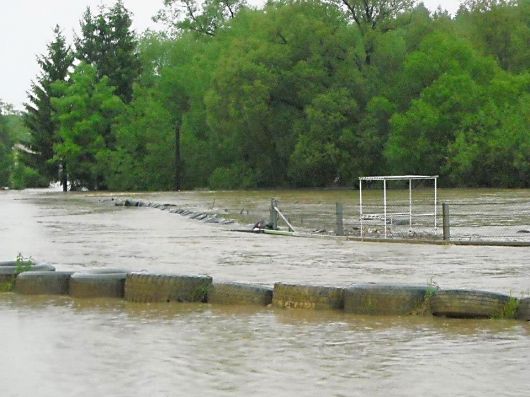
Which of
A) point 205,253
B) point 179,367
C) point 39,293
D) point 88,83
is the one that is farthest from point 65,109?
point 179,367

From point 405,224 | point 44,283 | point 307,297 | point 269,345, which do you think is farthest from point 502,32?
point 269,345

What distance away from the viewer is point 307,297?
13.1 meters

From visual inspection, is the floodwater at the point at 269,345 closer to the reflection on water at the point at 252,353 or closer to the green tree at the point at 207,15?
the reflection on water at the point at 252,353

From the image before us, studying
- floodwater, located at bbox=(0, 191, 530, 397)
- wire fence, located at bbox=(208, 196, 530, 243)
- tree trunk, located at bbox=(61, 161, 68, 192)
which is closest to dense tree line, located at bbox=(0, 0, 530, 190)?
tree trunk, located at bbox=(61, 161, 68, 192)

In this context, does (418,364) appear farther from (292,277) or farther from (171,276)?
(292,277)

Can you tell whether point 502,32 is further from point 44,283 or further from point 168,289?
point 168,289

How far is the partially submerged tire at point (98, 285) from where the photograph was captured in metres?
14.7

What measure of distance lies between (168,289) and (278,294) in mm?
1726

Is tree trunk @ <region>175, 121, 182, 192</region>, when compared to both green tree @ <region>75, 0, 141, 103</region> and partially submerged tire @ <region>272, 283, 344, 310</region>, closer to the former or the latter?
green tree @ <region>75, 0, 141, 103</region>

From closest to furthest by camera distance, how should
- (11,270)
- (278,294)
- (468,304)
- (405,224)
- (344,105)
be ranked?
(468,304) < (278,294) < (11,270) < (405,224) < (344,105)

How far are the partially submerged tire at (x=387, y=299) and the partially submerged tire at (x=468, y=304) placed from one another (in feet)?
0.65

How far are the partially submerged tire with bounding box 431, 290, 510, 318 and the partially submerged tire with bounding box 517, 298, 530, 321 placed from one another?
191 mm

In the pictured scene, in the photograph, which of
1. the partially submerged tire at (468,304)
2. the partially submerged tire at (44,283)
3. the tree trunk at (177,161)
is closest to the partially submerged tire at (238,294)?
the partially submerged tire at (468,304)

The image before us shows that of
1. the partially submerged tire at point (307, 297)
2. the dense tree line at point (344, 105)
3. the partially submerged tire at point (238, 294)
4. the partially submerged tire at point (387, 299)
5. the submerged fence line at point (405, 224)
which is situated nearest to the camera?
the partially submerged tire at point (387, 299)
